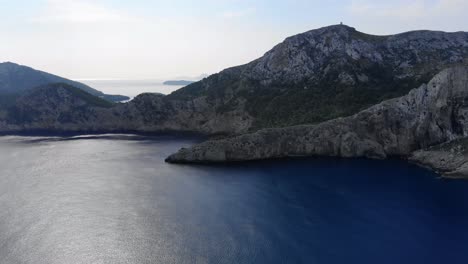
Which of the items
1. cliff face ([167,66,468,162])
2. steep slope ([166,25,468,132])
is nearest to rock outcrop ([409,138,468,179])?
cliff face ([167,66,468,162])

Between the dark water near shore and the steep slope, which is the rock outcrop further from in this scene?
the steep slope

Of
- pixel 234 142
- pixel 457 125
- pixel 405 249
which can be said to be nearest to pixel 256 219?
pixel 405 249

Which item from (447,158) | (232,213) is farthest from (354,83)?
(232,213)

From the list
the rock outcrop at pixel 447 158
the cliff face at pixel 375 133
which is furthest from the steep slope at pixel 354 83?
the rock outcrop at pixel 447 158

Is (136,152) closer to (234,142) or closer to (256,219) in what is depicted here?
(234,142)

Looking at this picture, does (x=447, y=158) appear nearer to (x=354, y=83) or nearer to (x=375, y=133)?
(x=375, y=133)

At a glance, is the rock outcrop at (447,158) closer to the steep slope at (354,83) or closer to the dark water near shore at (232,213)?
the dark water near shore at (232,213)
